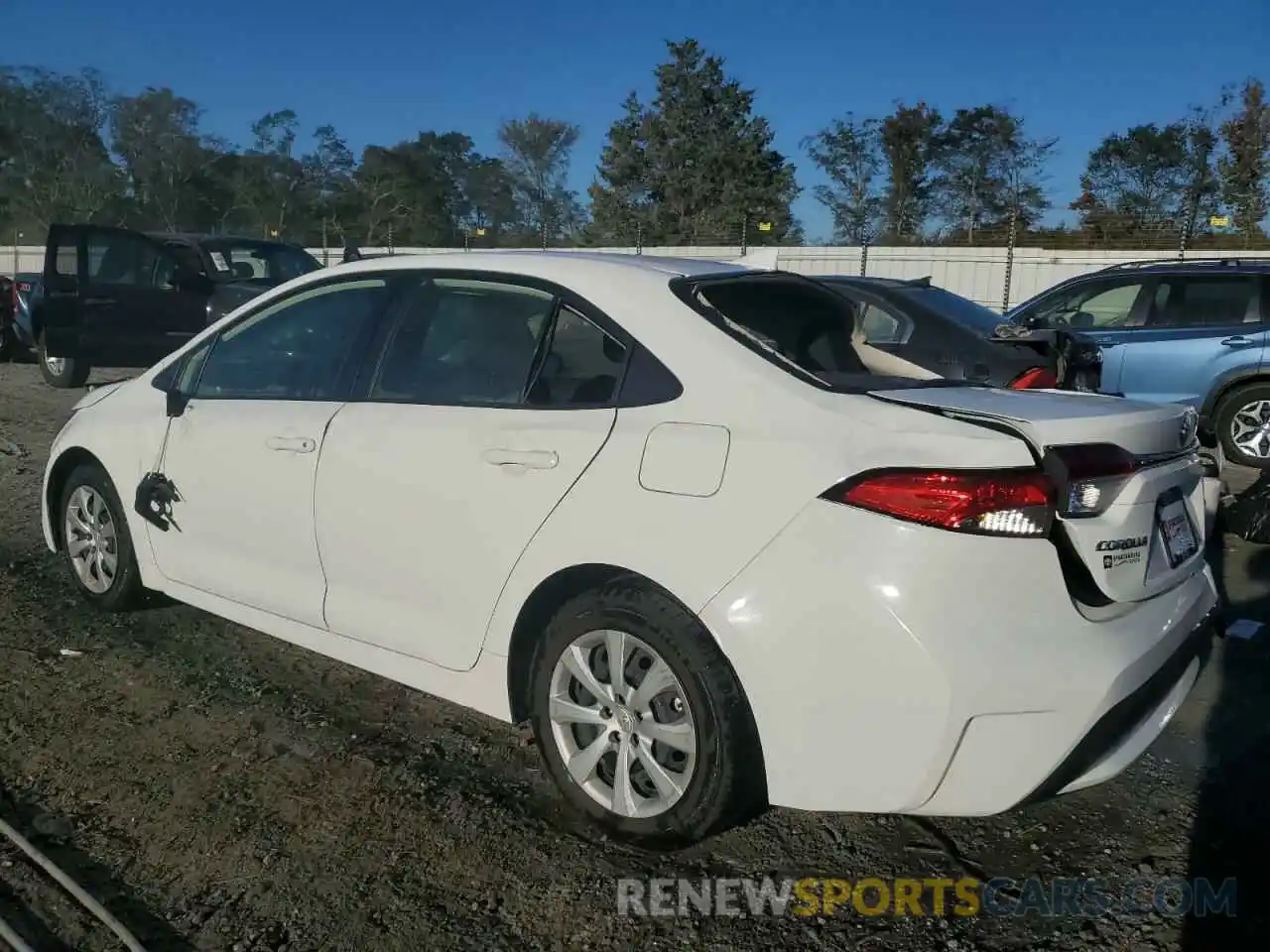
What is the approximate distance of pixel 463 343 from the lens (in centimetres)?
340

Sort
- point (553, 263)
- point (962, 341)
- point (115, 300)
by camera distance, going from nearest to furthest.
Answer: point (553, 263) → point (962, 341) → point (115, 300)

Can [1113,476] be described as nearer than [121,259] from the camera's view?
Yes

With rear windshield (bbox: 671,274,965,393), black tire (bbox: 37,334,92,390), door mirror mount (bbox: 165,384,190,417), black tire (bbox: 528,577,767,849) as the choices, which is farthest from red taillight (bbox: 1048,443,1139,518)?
black tire (bbox: 37,334,92,390)

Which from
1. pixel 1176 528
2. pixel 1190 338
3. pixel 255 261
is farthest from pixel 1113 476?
pixel 255 261

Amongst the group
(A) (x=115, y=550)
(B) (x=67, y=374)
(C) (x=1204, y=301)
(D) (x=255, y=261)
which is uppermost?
(D) (x=255, y=261)

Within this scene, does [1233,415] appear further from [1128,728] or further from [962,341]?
[1128,728]

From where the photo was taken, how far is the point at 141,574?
4301 mm

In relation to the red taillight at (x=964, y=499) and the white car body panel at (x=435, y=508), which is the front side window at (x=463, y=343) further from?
the red taillight at (x=964, y=499)

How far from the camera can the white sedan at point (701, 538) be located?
2410 mm

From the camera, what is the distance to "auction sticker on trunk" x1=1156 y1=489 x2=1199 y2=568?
2.80 m

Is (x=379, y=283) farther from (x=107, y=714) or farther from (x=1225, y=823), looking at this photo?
(x=1225, y=823)

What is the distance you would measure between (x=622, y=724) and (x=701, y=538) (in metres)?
0.59

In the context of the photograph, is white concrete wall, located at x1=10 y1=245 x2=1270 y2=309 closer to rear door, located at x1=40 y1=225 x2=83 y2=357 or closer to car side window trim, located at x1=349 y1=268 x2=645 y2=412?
rear door, located at x1=40 y1=225 x2=83 y2=357

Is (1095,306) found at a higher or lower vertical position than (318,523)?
higher
